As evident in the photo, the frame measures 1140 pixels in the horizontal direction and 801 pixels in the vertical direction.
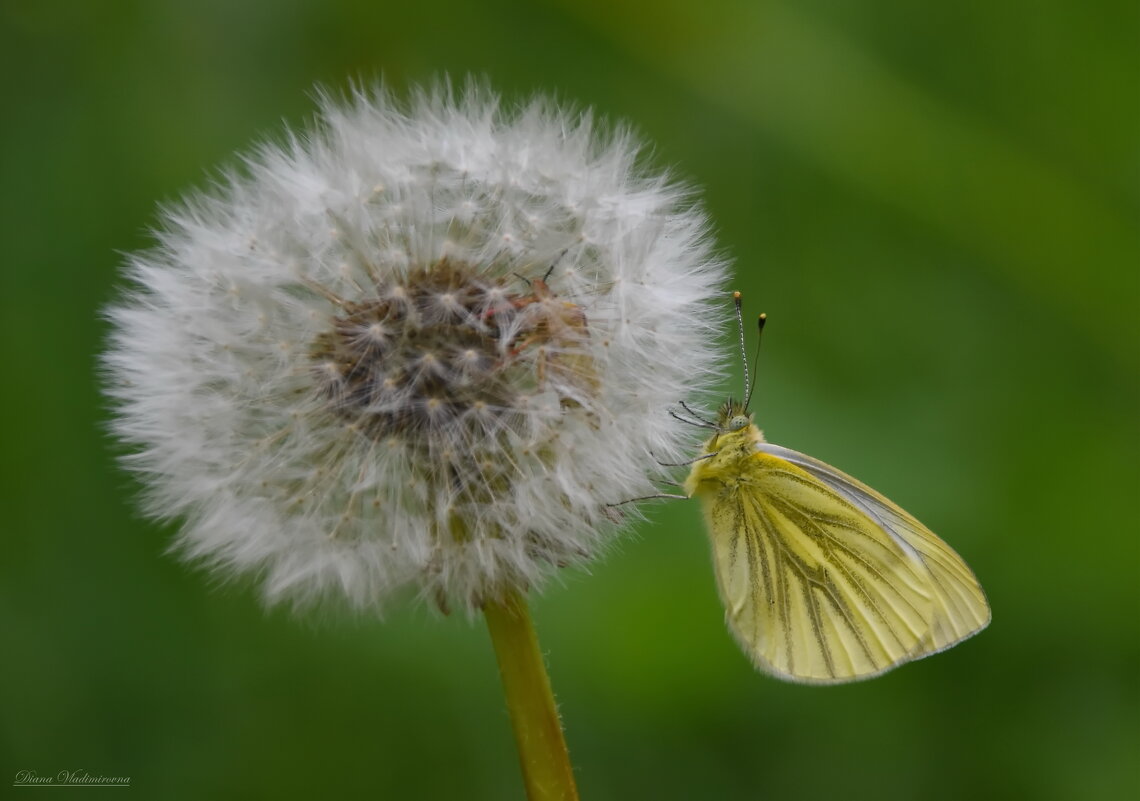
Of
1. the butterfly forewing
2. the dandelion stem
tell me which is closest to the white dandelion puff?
the dandelion stem

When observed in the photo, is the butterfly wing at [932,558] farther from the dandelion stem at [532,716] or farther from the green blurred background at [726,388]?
the dandelion stem at [532,716]

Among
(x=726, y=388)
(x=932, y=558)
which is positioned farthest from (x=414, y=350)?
(x=932, y=558)

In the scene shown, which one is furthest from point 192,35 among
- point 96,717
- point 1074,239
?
point 1074,239

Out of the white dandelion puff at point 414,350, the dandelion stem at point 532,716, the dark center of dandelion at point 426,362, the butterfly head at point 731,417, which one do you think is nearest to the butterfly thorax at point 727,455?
the butterfly head at point 731,417

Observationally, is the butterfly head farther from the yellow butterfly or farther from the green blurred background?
the green blurred background

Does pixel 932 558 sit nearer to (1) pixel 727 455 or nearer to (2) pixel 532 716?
(1) pixel 727 455

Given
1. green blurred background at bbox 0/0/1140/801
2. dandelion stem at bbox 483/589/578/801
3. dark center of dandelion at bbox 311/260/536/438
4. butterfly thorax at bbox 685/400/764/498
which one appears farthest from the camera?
green blurred background at bbox 0/0/1140/801
